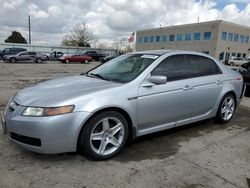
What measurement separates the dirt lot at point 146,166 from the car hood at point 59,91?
2.66 ft

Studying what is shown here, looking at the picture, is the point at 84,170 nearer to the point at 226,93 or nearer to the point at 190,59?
the point at 190,59

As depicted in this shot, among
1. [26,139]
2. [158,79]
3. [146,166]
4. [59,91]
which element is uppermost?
[158,79]

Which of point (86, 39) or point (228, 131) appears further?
point (86, 39)

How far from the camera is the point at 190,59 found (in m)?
4.38

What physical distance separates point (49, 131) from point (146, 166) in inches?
51.6

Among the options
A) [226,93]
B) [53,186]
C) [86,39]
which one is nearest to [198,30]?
[86,39]

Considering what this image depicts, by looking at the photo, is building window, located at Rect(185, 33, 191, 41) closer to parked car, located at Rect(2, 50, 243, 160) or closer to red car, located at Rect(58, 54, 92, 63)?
red car, located at Rect(58, 54, 92, 63)

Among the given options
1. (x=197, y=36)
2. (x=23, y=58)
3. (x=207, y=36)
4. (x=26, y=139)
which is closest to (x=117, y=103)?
(x=26, y=139)

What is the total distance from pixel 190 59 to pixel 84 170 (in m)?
2.68

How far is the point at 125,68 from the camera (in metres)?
4.11

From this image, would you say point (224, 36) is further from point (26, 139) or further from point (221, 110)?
point (26, 139)

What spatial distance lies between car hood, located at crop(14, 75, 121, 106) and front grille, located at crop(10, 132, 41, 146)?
0.41 m

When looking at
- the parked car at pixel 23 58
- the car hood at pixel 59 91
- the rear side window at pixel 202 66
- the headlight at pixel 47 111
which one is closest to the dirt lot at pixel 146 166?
the headlight at pixel 47 111

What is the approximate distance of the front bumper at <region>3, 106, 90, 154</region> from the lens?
2.84 m
